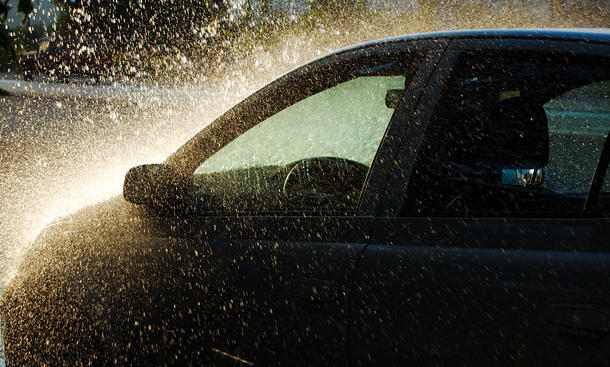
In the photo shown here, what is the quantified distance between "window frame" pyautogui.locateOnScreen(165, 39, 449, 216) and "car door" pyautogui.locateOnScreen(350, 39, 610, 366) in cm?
6

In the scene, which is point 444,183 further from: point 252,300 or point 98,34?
point 98,34

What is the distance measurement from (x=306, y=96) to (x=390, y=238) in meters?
0.77

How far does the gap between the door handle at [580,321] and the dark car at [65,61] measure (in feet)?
88.6

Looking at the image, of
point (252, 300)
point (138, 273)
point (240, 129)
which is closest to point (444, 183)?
point (252, 300)

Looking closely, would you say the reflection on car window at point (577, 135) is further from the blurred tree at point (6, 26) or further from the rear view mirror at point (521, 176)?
the blurred tree at point (6, 26)

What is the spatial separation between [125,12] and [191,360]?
33558 mm

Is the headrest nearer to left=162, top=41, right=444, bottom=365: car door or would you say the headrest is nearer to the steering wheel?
left=162, top=41, right=444, bottom=365: car door

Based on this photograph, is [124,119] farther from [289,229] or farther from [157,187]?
[289,229]

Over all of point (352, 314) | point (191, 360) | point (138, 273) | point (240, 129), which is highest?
point (240, 129)

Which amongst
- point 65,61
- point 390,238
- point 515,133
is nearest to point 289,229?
point 390,238

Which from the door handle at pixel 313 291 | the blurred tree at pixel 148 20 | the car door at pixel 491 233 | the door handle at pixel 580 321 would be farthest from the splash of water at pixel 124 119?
the blurred tree at pixel 148 20

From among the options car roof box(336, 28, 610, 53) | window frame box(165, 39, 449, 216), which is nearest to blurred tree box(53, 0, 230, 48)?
window frame box(165, 39, 449, 216)

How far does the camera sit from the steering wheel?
1985mm

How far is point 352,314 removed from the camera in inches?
62.9
